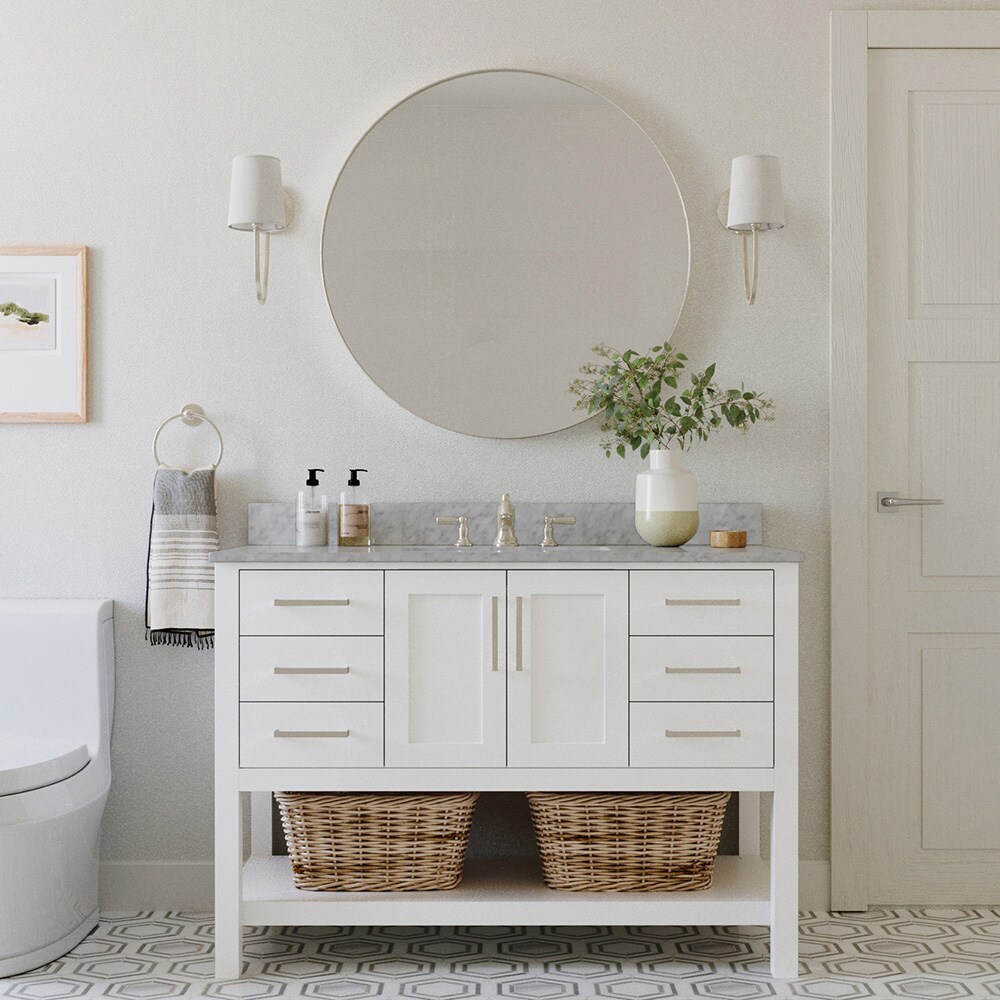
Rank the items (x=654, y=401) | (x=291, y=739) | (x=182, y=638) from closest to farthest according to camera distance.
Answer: (x=291, y=739), (x=654, y=401), (x=182, y=638)

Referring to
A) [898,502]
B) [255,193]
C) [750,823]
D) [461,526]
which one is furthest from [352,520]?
[898,502]

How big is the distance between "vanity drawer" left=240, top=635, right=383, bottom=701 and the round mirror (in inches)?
25.3

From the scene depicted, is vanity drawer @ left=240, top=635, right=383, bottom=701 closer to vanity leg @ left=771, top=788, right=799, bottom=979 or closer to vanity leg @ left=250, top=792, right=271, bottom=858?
vanity leg @ left=250, top=792, right=271, bottom=858

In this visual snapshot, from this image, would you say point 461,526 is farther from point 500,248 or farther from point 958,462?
point 958,462

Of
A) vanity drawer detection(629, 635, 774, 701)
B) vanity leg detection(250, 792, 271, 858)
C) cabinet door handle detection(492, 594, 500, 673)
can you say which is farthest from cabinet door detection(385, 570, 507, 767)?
vanity leg detection(250, 792, 271, 858)

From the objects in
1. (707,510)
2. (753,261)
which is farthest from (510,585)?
(753,261)

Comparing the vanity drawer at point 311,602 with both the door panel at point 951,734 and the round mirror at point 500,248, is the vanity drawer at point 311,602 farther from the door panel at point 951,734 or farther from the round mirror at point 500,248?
the door panel at point 951,734

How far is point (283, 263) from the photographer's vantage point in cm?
251

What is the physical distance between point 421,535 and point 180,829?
0.88 metres

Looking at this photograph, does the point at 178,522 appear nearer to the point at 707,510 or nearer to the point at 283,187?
the point at 283,187

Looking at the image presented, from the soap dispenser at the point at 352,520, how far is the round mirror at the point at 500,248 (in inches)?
9.9

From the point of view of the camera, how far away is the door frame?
8.18 ft

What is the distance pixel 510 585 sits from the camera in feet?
6.79

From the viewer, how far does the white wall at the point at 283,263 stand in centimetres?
250
